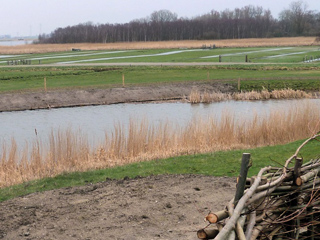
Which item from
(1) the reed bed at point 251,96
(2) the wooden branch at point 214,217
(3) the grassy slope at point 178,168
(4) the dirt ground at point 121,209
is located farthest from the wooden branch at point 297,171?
(1) the reed bed at point 251,96

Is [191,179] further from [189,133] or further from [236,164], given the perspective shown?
[189,133]

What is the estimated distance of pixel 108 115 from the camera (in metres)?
25.3

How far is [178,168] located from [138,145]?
2.75 m

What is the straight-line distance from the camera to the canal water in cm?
2091

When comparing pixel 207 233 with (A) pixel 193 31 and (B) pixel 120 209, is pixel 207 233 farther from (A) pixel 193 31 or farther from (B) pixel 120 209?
(A) pixel 193 31

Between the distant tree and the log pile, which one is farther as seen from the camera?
the distant tree

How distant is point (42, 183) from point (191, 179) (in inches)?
120

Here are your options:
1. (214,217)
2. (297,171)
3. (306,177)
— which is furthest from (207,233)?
(306,177)

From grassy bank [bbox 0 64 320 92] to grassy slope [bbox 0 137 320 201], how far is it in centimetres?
2041

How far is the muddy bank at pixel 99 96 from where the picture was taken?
2909 centimetres

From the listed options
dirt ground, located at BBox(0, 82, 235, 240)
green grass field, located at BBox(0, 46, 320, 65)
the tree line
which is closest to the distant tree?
the tree line

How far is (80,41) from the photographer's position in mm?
132750

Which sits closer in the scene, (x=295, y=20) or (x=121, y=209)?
(x=121, y=209)

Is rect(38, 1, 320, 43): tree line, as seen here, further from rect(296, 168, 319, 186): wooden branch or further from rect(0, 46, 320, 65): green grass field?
rect(296, 168, 319, 186): wooden branch
